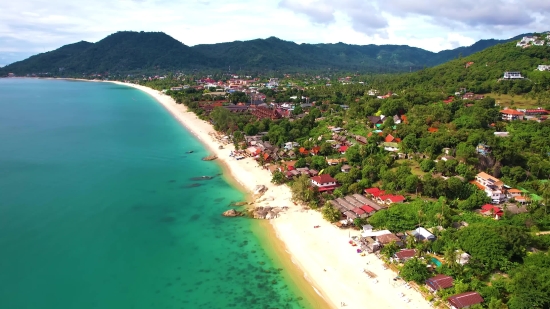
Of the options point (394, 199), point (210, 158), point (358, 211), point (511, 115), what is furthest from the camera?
point (210, 158)

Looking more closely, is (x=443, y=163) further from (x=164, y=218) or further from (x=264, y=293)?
(x=164, y=218)

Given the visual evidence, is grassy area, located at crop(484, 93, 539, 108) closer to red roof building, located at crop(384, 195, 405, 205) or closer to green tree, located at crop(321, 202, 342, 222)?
red roof building, located at crop(384, 195, 405, 205)

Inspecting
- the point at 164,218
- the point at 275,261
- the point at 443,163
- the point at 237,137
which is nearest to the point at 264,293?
the point at 275,261

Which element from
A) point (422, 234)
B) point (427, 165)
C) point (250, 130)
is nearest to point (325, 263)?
point (422, 234)

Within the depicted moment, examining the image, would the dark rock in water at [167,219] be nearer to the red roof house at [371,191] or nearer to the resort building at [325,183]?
the resort building at [325,183]

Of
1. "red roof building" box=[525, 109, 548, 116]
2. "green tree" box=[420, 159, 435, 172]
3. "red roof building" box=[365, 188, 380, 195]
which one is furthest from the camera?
"red roof building" box=[525, 109, 548, 116]

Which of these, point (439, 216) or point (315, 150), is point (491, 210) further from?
point (315, 150)

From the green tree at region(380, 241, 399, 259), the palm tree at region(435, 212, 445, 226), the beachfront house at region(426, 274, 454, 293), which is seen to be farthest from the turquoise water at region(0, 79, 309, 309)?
the palm tree at region(435, 212, 445, 226)
